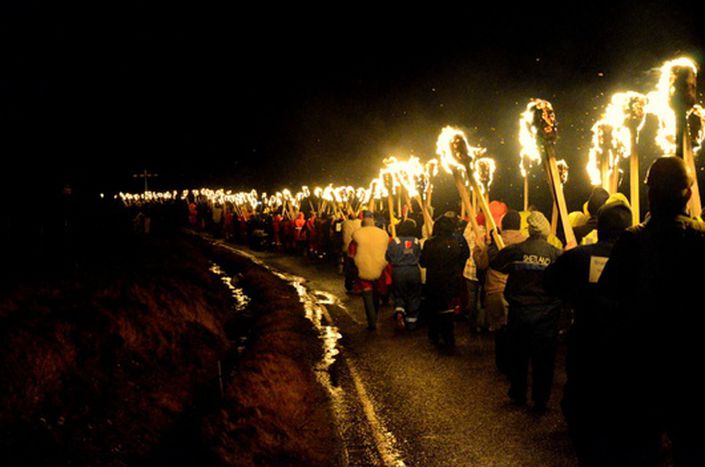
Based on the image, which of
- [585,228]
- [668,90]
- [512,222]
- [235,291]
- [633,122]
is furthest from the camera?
[235,291]

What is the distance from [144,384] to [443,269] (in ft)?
15.0

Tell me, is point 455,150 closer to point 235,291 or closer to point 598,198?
point 598,198

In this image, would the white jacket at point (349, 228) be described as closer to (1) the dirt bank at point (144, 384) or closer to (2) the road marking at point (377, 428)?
(1) the dirt bank at point (144, 384)

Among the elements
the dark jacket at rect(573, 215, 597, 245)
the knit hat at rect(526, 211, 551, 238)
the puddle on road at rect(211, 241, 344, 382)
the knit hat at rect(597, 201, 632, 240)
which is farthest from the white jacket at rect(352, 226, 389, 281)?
the knit hat at rect(597, 201, 632, 240)

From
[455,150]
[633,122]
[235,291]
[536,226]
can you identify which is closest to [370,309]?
[455,150]

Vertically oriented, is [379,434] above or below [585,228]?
below

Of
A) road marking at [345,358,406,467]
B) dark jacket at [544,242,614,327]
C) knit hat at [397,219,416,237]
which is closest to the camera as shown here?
dark jacket at [544,242,614,327]

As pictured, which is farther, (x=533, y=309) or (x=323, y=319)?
(x=323, y=319)

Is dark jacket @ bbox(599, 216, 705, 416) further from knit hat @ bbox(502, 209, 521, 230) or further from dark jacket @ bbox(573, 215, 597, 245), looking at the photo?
dark jacket @ bbox(573, 215, 597, 245)

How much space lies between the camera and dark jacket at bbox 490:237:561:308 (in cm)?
636

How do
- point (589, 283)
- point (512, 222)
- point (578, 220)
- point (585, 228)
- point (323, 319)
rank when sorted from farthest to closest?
point (323, 319) < point (578, 220) < point (585, 228) < point (512, 222) < point (589, 283)

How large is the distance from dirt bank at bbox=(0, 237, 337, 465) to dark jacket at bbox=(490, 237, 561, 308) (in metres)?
2.35

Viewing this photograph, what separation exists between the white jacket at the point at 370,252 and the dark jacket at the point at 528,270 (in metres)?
4.56

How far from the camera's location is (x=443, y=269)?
947 centimetres
